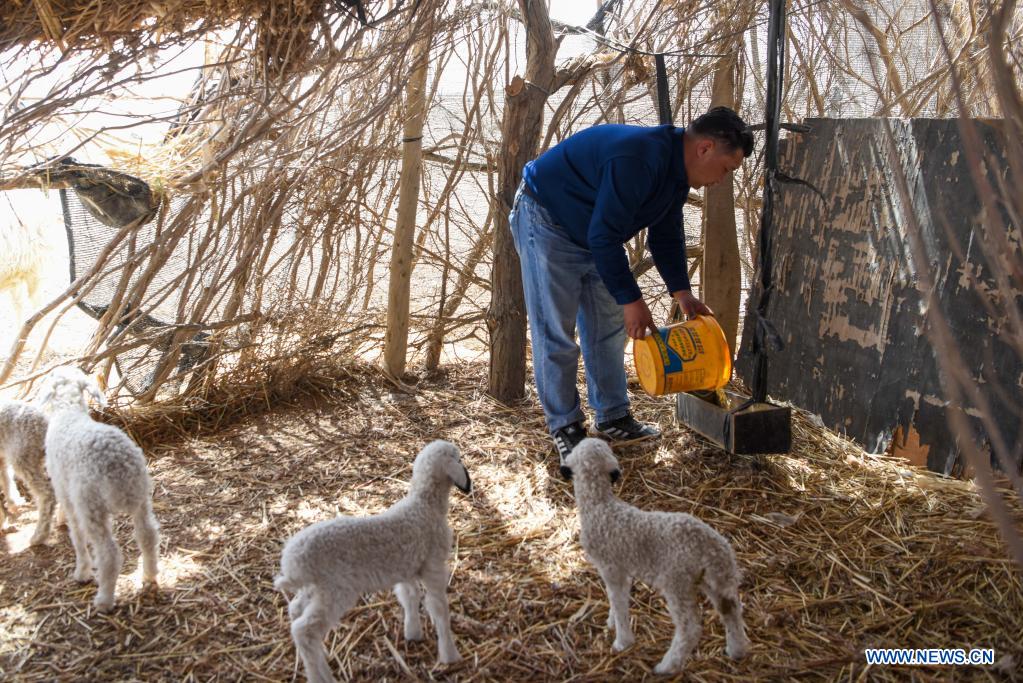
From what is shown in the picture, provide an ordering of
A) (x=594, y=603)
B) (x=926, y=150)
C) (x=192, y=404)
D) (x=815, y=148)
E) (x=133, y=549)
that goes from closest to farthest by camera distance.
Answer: (x=594, y=603)
(x=133, y=549)
(x=926, y=150)
(x=815, y=148)
(x=192, y=404)

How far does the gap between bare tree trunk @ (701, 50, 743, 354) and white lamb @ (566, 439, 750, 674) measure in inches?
97.6

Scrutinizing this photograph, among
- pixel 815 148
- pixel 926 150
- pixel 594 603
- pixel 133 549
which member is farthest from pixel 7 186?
pixel 926 150

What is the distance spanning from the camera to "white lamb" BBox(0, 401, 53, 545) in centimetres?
350

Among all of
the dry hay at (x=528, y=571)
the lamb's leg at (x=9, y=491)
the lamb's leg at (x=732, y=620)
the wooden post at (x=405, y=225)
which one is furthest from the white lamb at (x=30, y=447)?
the lamb's leg at (x=732, y=620)

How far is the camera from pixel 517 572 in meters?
3.20

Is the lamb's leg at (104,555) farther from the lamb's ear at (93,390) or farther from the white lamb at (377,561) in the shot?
the white lamb at (377,561)

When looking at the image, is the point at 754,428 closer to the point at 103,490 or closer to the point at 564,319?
the point at 564,319

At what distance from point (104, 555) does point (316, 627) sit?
1074mm

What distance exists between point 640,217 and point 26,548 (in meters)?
3.03

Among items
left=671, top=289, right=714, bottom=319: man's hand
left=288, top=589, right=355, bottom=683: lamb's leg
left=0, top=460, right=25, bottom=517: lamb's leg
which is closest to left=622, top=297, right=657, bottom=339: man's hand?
left=671, top=289, right=714, bottom=319: man's hand

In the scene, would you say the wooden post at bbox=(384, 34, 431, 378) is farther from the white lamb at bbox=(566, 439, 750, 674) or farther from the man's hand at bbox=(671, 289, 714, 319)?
the white lamb at bbox=(566, 439, 750, 674)

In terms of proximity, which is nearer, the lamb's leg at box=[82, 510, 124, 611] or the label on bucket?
the lamb's leg at box=[82, 510, 124, 611]

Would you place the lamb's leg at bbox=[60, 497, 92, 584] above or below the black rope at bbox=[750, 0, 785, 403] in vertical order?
below

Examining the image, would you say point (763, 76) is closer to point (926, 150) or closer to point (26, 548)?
point (926, 150)
